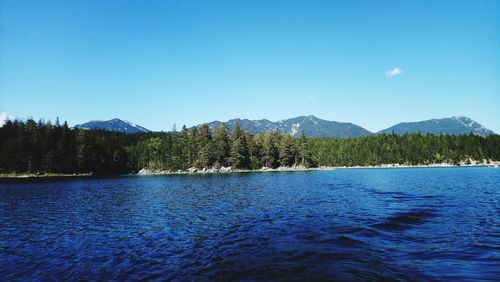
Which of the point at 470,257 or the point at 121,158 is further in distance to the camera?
the point at 121,158

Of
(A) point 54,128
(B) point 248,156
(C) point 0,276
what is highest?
(A) point 54,128

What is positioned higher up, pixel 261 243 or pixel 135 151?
pixel 135 151

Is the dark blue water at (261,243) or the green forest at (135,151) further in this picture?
the green forest at (135,151)

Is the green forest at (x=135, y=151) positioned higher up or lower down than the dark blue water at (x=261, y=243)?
higher up

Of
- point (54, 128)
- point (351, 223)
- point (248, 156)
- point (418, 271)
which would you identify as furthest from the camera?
point (248, 156)

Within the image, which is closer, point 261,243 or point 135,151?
point 261,243

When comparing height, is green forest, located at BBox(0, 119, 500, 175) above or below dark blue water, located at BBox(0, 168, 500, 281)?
above

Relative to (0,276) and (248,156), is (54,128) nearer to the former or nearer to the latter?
(248,156)

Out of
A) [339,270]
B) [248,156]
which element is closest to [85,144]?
[248,156]

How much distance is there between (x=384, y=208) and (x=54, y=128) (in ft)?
513

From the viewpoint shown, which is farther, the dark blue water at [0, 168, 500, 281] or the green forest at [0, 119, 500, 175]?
the green forest at [0, 119, 500, 175]

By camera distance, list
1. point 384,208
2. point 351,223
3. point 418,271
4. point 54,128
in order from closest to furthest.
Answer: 1. point 418,271
2. point 351,223
3. point 384,208
4. point 54,128

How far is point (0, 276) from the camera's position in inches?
609

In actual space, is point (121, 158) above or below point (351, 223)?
above
